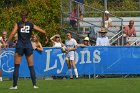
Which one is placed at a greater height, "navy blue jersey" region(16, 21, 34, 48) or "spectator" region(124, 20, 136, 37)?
"navy blue jersey" region(16, 21, 34, 48)

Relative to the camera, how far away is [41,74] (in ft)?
73.5

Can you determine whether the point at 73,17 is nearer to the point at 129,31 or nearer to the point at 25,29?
the point at 129,31

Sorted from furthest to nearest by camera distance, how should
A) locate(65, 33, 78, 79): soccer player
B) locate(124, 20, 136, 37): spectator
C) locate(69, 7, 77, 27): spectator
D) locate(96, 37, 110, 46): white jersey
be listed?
1. locate(69, 7, 77, 27): spectator
2. locate(124, 20, 136, 37): spectator
3. locate(96, 37, 110, 46): white jersey
4. locate(65, 33, 78, 79): soccer player

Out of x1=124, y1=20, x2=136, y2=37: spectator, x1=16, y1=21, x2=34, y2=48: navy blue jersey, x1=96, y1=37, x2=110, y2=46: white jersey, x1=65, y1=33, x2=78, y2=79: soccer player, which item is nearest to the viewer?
x1=16, y1=21, x2=34, y2=48: navy blue jersey

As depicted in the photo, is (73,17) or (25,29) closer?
(25,29)

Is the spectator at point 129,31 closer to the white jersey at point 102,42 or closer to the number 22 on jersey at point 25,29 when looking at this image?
the white jersey at point 102,42

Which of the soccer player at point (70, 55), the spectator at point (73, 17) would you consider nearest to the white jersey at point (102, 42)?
the soccer player at point (70, 55)

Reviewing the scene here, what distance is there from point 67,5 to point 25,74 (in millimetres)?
6935

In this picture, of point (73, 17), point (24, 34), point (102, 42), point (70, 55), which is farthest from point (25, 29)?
point (73, 17)

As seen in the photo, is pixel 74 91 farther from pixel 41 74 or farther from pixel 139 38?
pixel 139 38

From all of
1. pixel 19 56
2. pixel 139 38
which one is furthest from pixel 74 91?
pixel 139 38

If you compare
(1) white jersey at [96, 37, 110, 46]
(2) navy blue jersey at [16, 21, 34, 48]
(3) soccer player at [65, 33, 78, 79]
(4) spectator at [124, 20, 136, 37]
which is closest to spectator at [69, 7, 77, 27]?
(4) spectator at [124, 20, 136, 37]

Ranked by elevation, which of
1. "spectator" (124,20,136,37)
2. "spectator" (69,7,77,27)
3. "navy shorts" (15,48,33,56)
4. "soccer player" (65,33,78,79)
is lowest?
"soccer player" (65,33,78,79)

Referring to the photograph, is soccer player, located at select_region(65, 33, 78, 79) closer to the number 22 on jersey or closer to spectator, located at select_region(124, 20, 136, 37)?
spectator, located at select_region(124, 20, 136, 37)
